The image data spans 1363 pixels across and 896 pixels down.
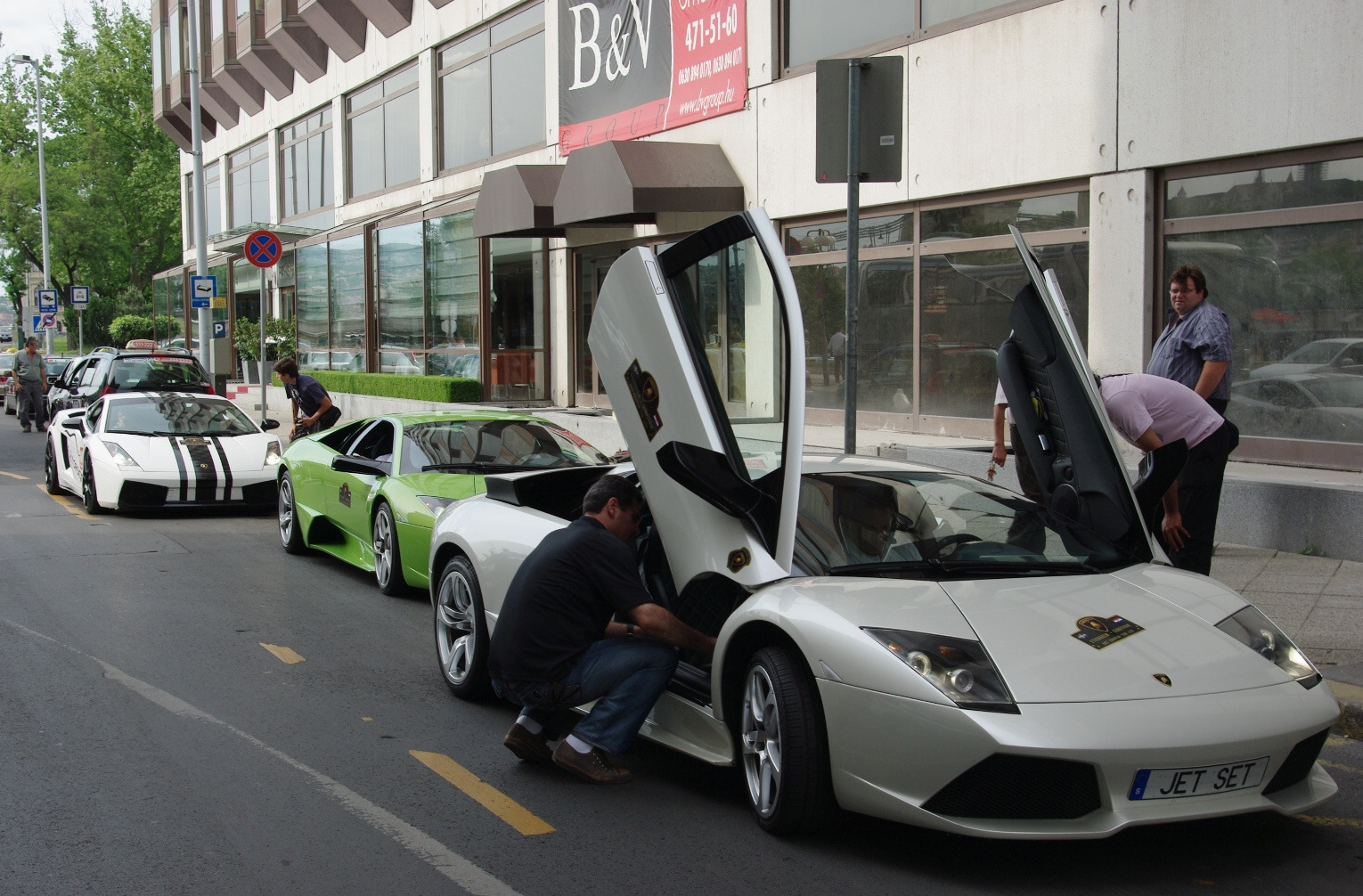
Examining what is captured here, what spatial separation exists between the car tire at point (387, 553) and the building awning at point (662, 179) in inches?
330

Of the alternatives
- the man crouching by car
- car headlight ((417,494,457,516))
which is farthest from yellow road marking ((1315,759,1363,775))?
car headlight ((417,494,457,516))

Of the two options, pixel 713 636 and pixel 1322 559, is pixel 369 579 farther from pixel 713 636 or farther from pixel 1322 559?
pixel 1322 559

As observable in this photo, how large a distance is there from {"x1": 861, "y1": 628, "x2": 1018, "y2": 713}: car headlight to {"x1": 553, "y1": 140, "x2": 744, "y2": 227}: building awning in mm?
13103

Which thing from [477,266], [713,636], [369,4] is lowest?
[713,636]

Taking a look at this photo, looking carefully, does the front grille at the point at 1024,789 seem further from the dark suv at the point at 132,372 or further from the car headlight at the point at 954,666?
the dark suv at the point at 132,372

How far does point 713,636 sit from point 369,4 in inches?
1008

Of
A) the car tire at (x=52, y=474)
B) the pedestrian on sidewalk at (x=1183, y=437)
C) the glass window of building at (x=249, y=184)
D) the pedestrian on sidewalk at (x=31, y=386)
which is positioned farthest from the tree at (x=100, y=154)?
the pedestrian on sidewalk at (x=1183, y=437)

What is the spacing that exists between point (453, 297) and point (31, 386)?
8977 millimetres

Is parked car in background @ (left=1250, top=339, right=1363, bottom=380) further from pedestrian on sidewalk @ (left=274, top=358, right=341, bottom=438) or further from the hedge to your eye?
the hedge

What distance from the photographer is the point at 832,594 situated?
441 cm

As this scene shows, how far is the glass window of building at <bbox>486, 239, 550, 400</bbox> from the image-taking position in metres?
22.8

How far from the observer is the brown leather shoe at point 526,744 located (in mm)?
5086

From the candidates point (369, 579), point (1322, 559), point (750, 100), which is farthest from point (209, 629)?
point (750, 100)

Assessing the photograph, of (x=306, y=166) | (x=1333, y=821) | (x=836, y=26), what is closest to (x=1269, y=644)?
(x=1333, y=821)
